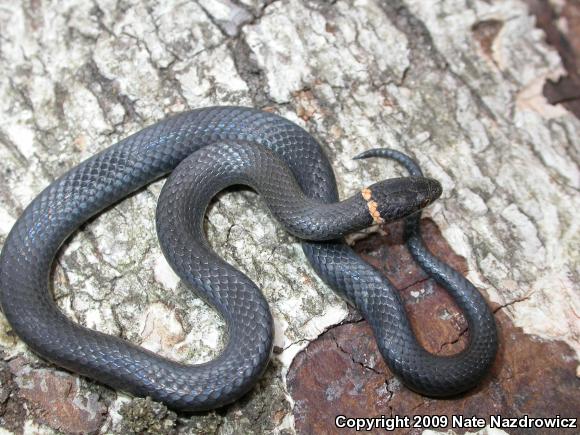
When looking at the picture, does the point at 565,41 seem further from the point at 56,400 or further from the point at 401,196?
the point at 56,400

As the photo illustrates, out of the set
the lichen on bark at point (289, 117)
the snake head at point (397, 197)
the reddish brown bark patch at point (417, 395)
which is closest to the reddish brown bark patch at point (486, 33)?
the lichen on bark at point (289, 117)

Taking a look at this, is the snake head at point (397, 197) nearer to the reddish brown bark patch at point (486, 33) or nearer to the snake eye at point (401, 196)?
the snake eye at point (401, 196)

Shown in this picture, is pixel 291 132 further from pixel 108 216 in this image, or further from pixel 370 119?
pixel 108 216

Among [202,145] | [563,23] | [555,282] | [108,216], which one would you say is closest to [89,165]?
[108,216]

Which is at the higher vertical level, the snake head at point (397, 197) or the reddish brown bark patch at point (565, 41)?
the snake head at point (397, 197)

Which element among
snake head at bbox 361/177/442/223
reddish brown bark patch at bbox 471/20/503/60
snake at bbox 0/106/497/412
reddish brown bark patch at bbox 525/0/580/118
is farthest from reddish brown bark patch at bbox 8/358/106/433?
reddish brown bark patch at bbox 525/0/580/118

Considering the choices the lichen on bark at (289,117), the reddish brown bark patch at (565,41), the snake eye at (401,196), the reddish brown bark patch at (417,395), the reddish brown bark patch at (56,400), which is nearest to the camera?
the reddish brown bark patch at (56,400)
